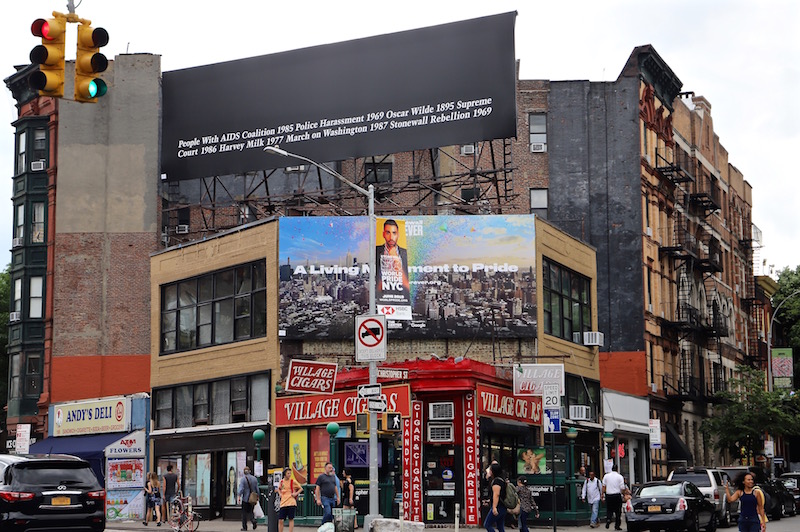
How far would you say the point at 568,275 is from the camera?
145 ft

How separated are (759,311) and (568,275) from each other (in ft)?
147

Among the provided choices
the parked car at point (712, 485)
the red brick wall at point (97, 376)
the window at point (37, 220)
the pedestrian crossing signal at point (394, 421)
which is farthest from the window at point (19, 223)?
the parked car at point (712, 485)

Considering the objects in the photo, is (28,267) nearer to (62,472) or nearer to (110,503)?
(110,503)

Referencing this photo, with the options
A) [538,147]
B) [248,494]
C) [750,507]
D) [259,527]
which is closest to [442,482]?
[248,494]

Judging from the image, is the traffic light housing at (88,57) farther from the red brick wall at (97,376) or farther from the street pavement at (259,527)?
the red brick wall at (97,376)

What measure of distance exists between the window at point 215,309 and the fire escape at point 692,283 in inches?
992

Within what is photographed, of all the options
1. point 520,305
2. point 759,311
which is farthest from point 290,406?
point 759,311

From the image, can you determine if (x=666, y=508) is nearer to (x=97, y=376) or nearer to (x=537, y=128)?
(x=537, y=128)

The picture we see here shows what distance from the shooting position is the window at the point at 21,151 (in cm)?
5875

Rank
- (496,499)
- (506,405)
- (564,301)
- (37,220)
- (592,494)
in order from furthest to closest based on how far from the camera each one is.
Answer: (37,220) → (564,301) → (506,405) → (592,494) → (496,499)

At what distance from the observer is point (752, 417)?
5866 centimetres

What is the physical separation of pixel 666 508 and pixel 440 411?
7533 millimetres

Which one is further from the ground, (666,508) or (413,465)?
(413,465)

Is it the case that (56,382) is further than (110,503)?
Yes
